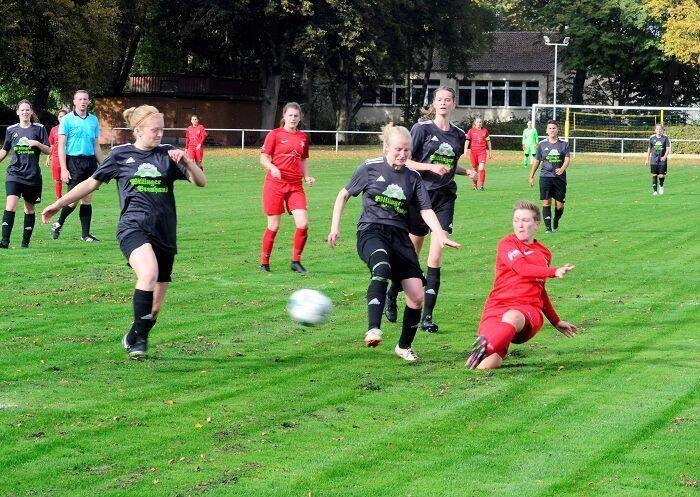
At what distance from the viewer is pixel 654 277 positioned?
13.8 metres

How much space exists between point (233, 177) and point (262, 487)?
29.4m

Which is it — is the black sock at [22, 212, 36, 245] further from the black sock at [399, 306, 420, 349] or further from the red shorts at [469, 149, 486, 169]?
the red shorts at [469, 149, 486, 169]

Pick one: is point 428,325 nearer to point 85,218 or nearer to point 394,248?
point 394,248

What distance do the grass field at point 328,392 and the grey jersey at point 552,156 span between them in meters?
5.57

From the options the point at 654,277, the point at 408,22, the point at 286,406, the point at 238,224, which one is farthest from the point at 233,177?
the point at 408,22

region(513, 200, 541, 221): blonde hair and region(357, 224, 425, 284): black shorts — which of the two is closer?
region(513, 200, 541, 221): blonde hair

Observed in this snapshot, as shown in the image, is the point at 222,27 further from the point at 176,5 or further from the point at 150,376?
the point at 150,376

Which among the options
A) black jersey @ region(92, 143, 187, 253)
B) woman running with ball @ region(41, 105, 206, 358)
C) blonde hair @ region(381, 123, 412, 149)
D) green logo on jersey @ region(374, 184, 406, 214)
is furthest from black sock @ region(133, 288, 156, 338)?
blonde hair @ region(381, 123, 412, 149)

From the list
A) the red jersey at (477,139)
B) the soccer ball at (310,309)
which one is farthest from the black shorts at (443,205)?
the red jersey at (477,139)

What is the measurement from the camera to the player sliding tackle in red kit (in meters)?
8.23

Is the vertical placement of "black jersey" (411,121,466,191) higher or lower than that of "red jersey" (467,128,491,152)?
higher

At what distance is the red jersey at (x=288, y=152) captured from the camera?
1390cm

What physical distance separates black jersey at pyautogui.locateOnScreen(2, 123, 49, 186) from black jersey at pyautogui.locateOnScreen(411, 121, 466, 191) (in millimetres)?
6945

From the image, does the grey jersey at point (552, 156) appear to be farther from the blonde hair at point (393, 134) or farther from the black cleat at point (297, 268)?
the blonde hair at point (393, 134)
